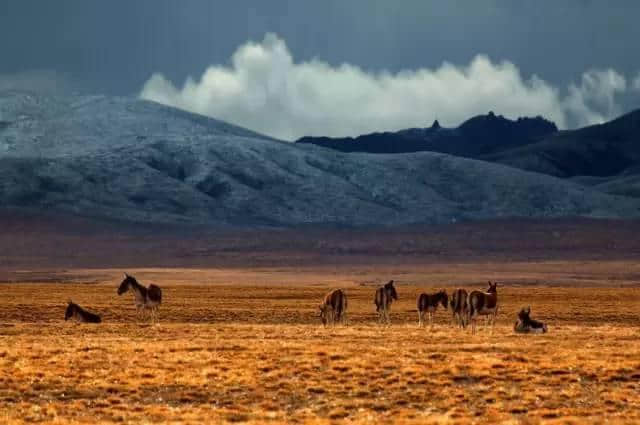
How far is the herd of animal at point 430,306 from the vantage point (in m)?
37.1

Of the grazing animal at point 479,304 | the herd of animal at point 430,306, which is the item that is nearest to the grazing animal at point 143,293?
the herd of animal at point 430,306

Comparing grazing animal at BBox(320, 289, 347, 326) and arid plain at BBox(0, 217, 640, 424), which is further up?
grazing animal at BBox(320, 289, 347, 326)

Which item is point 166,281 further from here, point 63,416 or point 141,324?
point 63,416

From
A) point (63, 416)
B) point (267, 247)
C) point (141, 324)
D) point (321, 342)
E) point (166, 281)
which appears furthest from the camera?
point (267, 247)

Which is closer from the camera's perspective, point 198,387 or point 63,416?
point 63,416

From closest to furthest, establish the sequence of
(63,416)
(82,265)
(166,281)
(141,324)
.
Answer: (63,416) → (141,324) → (166,281) → (82,265)

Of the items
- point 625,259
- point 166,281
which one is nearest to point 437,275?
point 166,281

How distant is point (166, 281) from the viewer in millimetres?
102188

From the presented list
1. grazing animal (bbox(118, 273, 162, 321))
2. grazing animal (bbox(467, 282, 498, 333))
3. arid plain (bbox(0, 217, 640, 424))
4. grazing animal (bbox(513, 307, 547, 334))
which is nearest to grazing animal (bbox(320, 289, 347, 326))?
arid plain (bbox(0, 217, 640, 424))

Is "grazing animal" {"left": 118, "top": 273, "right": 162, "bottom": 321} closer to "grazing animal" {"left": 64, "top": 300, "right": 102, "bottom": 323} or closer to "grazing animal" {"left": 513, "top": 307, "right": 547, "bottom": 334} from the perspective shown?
"grazing animal" {"left": 64, "top": 300, "right": 102, "bottom": 323}

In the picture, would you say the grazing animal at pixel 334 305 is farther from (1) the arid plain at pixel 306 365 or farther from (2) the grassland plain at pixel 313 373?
(1) the arid plain at pixel 306 365

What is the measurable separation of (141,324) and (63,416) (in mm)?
20203

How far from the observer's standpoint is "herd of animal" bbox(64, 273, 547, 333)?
37094mm

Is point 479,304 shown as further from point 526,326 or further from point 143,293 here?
A: point 143,293
